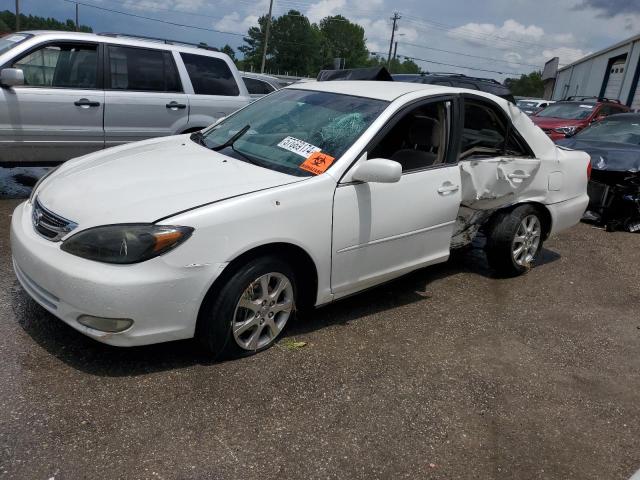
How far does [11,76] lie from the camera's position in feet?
17.8

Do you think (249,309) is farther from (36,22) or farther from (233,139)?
(36,22)

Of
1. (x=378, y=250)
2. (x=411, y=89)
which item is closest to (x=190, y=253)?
(x=378, y=250)

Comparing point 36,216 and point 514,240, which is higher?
point 36,216

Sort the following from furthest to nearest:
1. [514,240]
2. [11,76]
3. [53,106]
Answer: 1. [53,106]
2. [11,76]
3. [514,240]

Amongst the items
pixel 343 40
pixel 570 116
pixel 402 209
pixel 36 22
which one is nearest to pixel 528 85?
pixel 343 40

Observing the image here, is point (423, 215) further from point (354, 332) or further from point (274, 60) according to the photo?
point (274, 60)

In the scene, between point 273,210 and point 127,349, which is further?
point 127,349

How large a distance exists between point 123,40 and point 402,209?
4.41 meters

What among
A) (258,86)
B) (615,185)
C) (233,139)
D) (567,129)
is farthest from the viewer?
(567,129)

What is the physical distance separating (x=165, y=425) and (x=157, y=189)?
4.19 ft

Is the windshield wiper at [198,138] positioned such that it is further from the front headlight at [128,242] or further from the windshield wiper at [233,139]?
the front headlight at [128,242]

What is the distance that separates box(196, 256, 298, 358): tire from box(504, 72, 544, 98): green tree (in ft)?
313

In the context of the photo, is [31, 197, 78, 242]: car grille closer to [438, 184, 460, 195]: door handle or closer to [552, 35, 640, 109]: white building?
[438, 184, 460, 195]: door handle

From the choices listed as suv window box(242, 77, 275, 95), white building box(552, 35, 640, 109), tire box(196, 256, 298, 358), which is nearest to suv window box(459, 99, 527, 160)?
tire box(196, 256, 298, 358)
